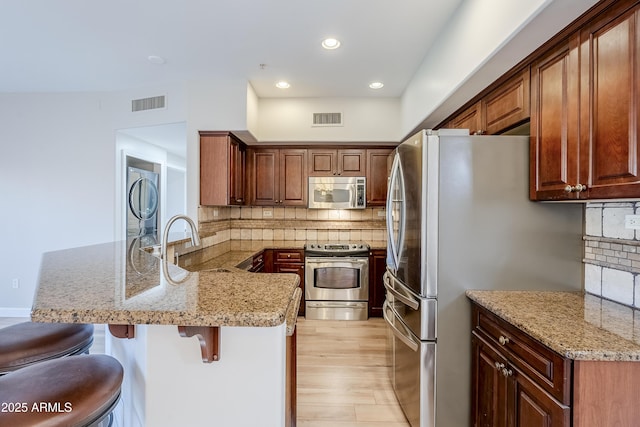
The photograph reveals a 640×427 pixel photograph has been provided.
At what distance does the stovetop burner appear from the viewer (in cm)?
380

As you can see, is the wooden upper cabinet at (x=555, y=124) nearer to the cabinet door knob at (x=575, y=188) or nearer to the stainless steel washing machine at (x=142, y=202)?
the cabinet door knob at (x=575, y=188)

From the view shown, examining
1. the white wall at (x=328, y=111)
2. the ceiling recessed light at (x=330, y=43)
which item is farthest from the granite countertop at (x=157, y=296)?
the white wall at (x=328, y=111)

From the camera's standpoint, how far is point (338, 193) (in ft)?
13.3

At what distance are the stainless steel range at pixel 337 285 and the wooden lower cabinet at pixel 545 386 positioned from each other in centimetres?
225

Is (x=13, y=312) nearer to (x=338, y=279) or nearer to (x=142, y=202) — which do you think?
(x=142, y=202)

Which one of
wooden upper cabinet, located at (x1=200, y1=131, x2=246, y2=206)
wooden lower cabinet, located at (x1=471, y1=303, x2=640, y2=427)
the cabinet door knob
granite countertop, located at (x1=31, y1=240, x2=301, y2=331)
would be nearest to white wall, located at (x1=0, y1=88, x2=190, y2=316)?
wooden upper cabinet, located at (x1=200, y1=131, x2=246, y2=206)

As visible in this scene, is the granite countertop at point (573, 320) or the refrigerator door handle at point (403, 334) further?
the refrigerator door handle at point (403, 334)

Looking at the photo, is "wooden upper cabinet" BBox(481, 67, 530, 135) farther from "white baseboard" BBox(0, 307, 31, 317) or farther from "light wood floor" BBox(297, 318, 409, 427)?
"white baseboard" BBox(0, 307, 31, 317)

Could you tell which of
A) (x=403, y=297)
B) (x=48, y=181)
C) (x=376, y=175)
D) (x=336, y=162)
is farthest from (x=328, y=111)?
(x=48, y=181)

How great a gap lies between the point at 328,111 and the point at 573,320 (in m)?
3.32

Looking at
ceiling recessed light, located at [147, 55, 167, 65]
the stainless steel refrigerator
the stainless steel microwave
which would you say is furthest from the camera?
the stainless steel microwave

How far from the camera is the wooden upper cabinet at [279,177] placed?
4.14 m

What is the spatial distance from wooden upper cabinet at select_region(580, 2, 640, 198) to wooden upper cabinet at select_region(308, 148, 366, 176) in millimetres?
2844

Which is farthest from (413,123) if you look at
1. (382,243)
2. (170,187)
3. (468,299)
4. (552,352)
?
(170,187)
